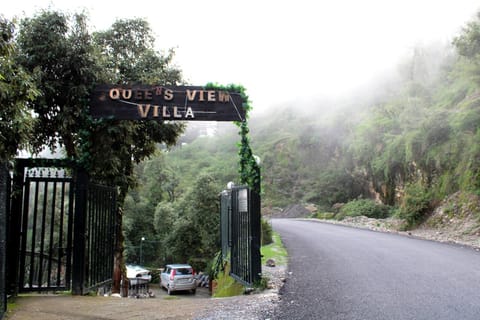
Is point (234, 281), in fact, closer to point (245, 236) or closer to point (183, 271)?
point (245, 236)

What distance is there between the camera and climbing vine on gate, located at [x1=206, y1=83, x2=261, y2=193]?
764 centimetres

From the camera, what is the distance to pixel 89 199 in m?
7.02

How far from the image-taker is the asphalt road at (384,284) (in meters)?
5.32

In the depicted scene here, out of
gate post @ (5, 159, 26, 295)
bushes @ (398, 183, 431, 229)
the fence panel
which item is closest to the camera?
gate post @ (5, 159, 26, 295)

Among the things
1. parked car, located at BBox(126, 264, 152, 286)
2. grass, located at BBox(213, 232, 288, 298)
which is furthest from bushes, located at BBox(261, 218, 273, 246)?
parked car, located at BBox(126, 264, 152, 286)

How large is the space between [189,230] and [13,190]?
1985cm

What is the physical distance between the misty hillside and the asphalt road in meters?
6.97

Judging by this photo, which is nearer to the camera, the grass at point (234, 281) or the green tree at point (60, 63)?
the green tree at point (60, 63)

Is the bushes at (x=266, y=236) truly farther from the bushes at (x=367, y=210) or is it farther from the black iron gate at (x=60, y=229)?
the bushes at (x=367, y=210)

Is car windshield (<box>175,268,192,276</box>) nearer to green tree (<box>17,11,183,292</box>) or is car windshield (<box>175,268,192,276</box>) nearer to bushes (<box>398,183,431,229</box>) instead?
bushes (<box>398,183,431,229</box>)

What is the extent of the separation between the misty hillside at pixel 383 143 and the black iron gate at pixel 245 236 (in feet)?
36.0

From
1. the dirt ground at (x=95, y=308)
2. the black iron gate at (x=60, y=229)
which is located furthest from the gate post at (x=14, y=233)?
the dirt ground at (x=95, y=308)

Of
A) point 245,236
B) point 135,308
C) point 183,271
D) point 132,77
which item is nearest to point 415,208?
point 183,271

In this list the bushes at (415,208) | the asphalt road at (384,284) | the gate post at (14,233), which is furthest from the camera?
the bushes at (415,208)
